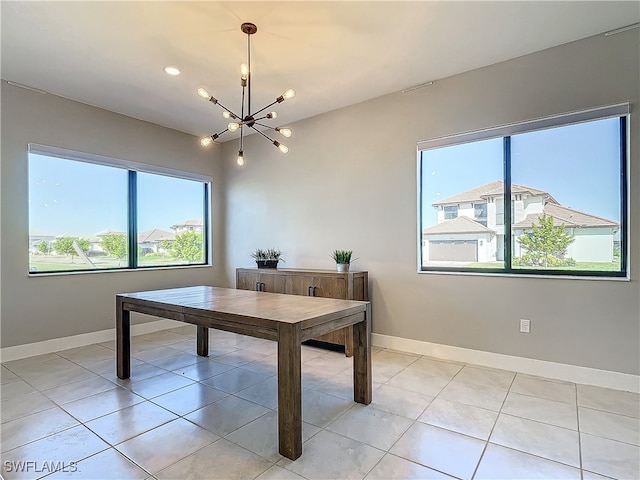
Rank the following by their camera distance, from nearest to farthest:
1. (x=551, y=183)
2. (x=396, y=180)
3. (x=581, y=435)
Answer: (x=581, y=435) < (x=551, y=183) < (x=396, y=180)

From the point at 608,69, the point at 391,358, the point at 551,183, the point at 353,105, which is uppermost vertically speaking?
the point at 353,105

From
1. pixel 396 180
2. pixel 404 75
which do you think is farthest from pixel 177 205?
pixel 404 75

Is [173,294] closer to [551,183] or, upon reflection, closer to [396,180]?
[396,180]

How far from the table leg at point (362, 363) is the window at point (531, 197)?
4.81ft

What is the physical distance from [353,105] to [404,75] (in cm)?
82

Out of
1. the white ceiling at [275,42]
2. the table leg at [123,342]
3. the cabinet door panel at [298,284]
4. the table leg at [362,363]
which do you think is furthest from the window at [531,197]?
the table leg at [123,342]

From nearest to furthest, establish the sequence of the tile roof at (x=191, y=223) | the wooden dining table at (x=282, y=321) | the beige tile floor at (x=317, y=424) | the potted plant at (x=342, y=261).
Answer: the beige tile floor at (x=317, y=424), the wooden dining table at (x=282, y=321), the potted plant at (x=342, y=261), the tile roof at (x=191, y=223)

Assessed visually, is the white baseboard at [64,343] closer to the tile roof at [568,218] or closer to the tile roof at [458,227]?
the tile roof at [458,227]

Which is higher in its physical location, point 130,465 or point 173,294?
point 173,294

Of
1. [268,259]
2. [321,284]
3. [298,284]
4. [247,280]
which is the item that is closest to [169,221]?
[247,280]

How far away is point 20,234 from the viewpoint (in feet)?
11.7

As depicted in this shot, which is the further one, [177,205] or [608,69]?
[177,205]

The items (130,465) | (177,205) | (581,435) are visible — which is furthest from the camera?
(177,205)

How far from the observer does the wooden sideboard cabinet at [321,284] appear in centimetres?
362
